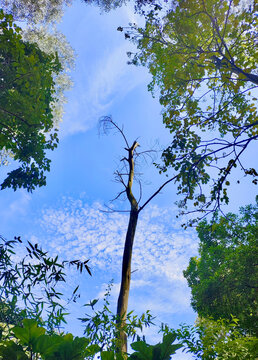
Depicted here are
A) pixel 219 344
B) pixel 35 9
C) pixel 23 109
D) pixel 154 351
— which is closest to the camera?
pixel 154 351

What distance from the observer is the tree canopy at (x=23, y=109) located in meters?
6.45

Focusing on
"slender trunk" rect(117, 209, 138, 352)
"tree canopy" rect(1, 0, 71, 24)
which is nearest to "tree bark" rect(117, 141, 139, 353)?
"slender trunk" rect(117, 209, 138, 352)

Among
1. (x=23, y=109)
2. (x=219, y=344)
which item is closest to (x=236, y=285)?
(x=219, y=344)

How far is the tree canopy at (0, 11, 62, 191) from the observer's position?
645cm

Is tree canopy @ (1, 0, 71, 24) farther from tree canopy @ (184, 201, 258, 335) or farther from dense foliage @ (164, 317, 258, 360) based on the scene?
dense foliage @ (164, 317, 258, 360)

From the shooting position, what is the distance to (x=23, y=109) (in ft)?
23.0

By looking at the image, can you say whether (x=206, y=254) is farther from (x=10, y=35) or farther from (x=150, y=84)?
(x=10, y=35)

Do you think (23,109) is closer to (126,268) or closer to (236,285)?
(126,268)

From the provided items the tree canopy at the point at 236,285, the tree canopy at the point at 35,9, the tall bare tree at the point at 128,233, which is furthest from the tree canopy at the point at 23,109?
the tree canopy at the point at 35,9

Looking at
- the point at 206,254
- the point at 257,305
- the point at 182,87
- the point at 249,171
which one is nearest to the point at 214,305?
the point at 257,305

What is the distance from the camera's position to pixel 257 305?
992 cm

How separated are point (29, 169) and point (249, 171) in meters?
6.27

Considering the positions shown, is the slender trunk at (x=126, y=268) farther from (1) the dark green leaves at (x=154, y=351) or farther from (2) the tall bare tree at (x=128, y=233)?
(1) the dark green leaves at (x=154, y=351)

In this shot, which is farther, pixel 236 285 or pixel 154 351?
pixel 236 285
